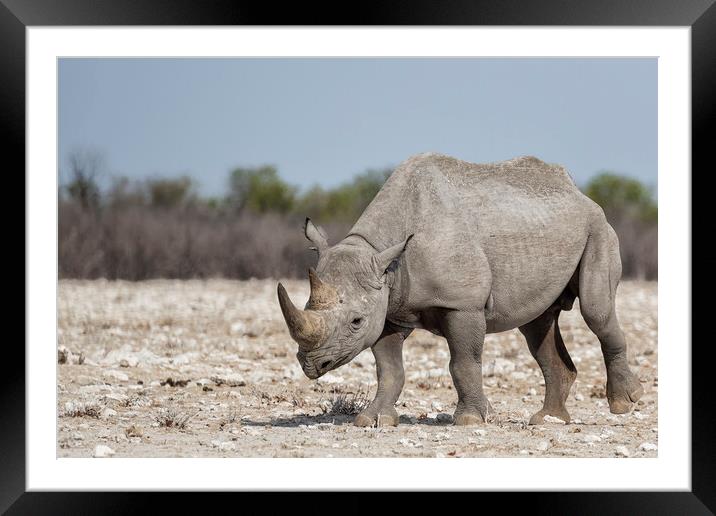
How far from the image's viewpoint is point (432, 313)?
11531 mm

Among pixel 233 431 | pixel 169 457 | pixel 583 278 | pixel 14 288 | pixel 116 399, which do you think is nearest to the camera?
pixel 14 288

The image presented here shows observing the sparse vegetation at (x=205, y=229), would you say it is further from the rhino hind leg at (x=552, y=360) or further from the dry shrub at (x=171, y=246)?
the rhino hind leg at (x=552, y=360)

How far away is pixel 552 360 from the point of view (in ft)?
A: 42.8

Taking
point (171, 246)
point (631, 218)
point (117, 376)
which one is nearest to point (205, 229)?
point (171, 246)

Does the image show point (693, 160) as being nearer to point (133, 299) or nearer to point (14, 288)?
point (14, 288)

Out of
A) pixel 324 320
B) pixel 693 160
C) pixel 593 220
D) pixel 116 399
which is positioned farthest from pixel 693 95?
pixel 116 399

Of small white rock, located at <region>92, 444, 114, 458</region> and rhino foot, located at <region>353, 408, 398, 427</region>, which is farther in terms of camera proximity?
rhino foot, located at <region>353, 408, 398, 427</region>

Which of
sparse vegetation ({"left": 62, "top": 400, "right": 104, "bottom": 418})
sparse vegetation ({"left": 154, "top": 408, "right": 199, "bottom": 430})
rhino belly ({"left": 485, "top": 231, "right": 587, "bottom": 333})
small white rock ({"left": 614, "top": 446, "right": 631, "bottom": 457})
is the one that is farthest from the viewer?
sparse vegetation ({"left": 62, "top": 400, "right": 104, "bottom": 418})

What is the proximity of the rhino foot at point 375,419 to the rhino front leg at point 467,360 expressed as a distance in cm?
65

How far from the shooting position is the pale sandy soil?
35.8ft

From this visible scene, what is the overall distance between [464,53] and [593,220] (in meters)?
2.99

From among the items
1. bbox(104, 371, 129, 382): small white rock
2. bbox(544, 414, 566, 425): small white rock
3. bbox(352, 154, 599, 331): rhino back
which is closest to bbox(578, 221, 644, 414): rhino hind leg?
bbox(352, 154, 599, 331): rhino back

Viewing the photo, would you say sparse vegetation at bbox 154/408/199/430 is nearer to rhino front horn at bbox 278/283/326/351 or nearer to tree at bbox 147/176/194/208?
rhino front horn at bbox 278/283/326/351

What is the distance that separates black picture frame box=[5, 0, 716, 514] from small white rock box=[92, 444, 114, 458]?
1.00 m
